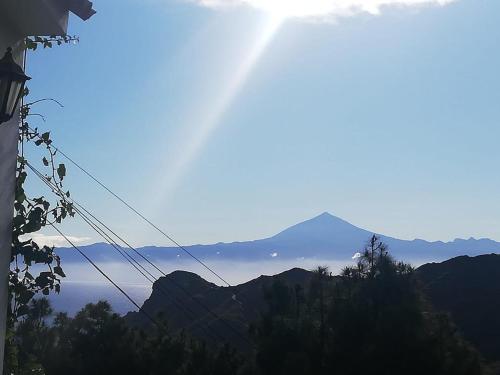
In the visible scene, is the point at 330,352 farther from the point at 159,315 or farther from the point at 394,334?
the point at 159,315

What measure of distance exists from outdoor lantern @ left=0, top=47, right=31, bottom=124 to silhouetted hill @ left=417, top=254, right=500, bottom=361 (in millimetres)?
38767

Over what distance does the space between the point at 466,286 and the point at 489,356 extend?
15962mm

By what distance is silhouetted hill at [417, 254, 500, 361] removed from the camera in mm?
43594

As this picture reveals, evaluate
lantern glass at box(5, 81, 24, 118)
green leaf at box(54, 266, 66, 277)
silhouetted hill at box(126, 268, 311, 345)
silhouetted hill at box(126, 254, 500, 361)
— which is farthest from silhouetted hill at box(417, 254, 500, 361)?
lantern glass at box(5, 81, 24, 118)

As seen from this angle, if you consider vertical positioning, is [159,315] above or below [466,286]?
below

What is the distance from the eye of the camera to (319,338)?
2002cm

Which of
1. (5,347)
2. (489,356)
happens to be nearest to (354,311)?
(5,347)

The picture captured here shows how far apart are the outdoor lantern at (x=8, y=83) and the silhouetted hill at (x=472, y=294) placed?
127ft

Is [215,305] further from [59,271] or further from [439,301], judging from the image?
[59,271]

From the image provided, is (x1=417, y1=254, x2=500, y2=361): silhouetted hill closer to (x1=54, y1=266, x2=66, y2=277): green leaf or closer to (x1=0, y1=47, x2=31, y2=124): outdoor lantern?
(x1=54, y1=266, x2=66, y2=277): green leaf

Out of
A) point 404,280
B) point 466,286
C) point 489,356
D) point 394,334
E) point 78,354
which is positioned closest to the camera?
point 394,334

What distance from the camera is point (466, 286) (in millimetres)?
53906

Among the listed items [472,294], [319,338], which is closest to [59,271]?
[319,338]

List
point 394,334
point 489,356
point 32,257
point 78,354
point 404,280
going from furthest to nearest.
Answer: point 489,356
point 78,354
point 404,280
point 394,334
point 32,257
